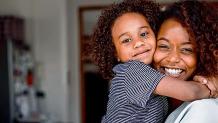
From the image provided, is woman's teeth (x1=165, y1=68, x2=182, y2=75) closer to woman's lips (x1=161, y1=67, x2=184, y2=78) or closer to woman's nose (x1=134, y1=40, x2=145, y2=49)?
woman's lips (x1=161, y1=67, x2=184, y2=78)

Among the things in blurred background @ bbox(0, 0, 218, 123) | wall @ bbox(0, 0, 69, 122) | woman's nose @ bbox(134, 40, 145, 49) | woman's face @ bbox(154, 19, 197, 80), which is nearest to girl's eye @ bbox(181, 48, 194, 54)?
woman's face @ bbox(154, 19, 197, 80)

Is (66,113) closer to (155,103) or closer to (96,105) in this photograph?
(96,105)

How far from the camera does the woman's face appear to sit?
3.35 feet

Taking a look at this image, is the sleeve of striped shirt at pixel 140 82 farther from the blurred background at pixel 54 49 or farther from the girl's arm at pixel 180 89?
the blurred background at pixel 54 49

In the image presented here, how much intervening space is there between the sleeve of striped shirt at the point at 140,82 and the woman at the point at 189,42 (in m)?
0.05

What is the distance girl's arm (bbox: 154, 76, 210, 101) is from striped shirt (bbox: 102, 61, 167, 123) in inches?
0.7

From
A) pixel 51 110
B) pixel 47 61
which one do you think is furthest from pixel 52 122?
pixel 47 61

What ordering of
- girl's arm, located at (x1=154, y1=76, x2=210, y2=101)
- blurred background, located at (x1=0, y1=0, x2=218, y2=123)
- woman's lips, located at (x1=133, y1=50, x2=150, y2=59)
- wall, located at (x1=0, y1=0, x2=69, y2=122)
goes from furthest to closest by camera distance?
wall, located at (x1=0, y1=0, x2=69, y2=122) < blurred background, located at (x1=0, y1=0, x2=218, y2=123) < woman's lips, located at (x1=133, y1=50, x2=150, y2=59) < girl's arm, located at (x1=154, y1=76, x2=210, y2=101)

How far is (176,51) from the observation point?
1031 millimetres

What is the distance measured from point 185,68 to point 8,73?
295cm

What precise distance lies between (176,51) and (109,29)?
0.25 metres

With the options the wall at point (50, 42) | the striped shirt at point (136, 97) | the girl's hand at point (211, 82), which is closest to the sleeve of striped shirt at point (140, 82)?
the striped shirt at point (136, 97)

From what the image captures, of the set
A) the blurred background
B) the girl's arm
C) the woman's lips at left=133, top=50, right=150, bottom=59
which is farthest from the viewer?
the blurred background

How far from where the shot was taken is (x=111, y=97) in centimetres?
110
